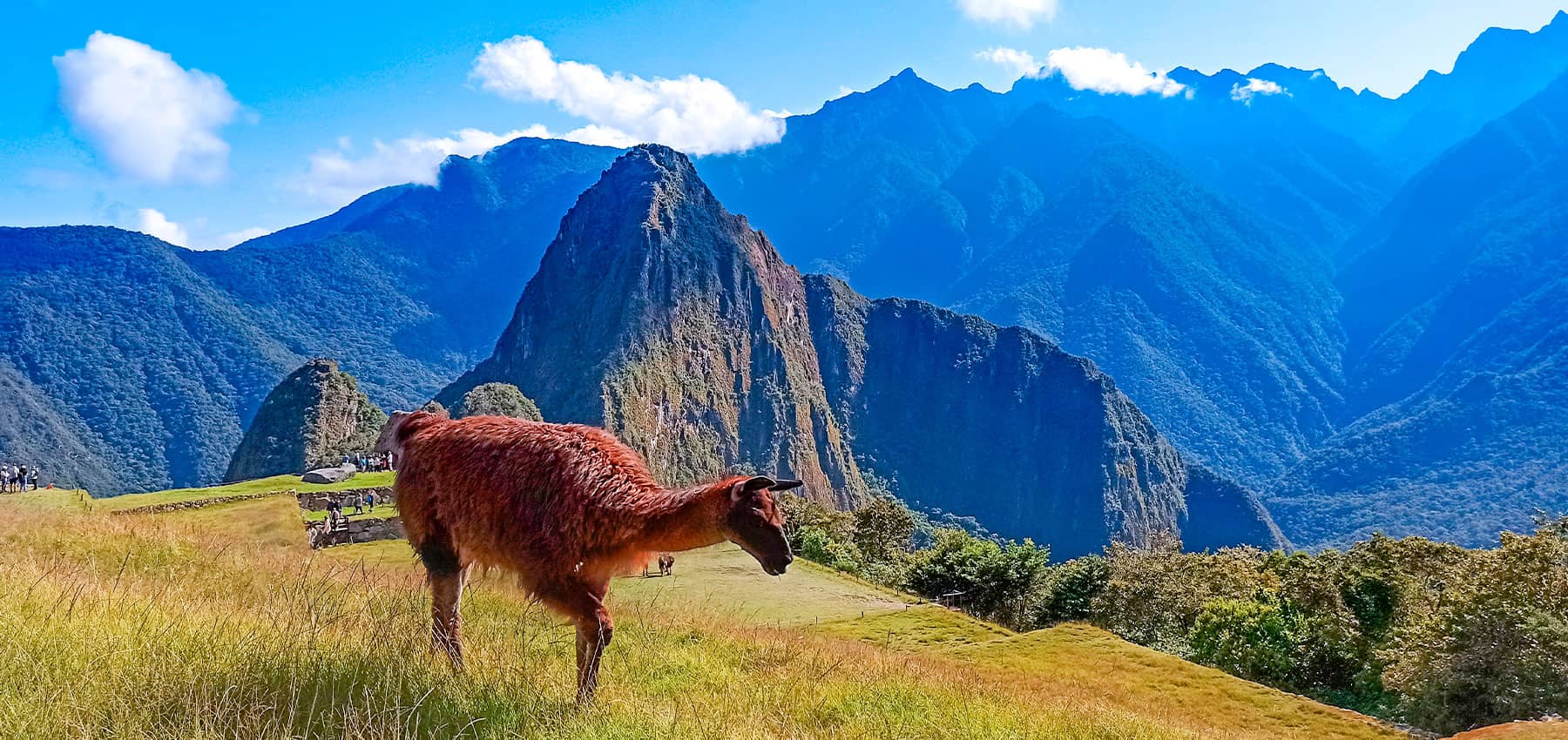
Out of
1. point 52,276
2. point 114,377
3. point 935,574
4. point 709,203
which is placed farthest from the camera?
point 709,203

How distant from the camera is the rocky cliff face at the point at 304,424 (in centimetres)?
8581

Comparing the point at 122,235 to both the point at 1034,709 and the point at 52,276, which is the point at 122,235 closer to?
the point at 52,276

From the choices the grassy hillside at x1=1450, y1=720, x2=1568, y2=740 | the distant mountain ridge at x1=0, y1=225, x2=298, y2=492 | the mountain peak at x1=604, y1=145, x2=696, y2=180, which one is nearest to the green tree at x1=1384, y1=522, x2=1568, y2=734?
the grassy hillside at x1=1450, y1=720, x2=1568, y2=740

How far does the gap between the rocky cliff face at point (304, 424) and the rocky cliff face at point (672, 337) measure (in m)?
36.5

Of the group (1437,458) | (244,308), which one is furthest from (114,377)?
(1437,458)

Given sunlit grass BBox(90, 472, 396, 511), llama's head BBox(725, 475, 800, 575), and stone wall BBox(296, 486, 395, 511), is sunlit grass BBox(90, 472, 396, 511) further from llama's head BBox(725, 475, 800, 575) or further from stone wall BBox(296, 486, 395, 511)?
llama's head BBox(725, 475, 800, 575)

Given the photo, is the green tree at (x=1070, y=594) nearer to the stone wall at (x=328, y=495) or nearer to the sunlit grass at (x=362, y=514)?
the sunlit grass at (x=362, y=514)

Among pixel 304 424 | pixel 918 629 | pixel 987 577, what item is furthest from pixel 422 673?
pixel 304 424

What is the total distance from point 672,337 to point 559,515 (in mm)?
151528

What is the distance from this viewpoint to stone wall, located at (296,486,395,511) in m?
25.5

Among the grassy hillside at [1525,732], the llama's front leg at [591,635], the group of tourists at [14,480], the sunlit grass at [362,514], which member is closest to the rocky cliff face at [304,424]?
the group of tourists at [14,480]

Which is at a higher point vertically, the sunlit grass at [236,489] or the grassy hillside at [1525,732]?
the grassy hillside at [1525,732]

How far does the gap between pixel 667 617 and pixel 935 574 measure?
25.1 meters

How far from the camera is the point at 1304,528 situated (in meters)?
171
